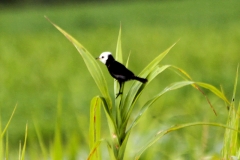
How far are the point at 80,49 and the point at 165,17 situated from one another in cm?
1544

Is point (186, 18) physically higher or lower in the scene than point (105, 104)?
lower

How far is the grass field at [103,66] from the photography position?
3940 mm

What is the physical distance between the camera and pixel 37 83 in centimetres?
836

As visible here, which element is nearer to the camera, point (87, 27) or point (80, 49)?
point (80, 49)

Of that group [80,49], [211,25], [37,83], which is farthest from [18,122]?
[211,25]

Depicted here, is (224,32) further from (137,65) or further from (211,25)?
(137,65)

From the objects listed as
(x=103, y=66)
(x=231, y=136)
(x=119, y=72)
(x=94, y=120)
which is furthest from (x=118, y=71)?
(x=103, y=66)

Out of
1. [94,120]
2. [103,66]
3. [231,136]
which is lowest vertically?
[103,66]

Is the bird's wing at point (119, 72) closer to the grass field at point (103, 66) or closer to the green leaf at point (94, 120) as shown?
the green leaf at point (94, 120)

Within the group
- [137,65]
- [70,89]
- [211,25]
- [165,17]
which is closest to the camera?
[70,89]

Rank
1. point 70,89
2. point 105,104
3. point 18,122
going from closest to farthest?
point 105,104 → point 18,122 → point 70,89

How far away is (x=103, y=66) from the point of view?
7.96 m

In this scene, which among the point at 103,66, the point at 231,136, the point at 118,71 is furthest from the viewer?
the point at 103,66

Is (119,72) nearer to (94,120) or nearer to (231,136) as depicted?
(94,120)
